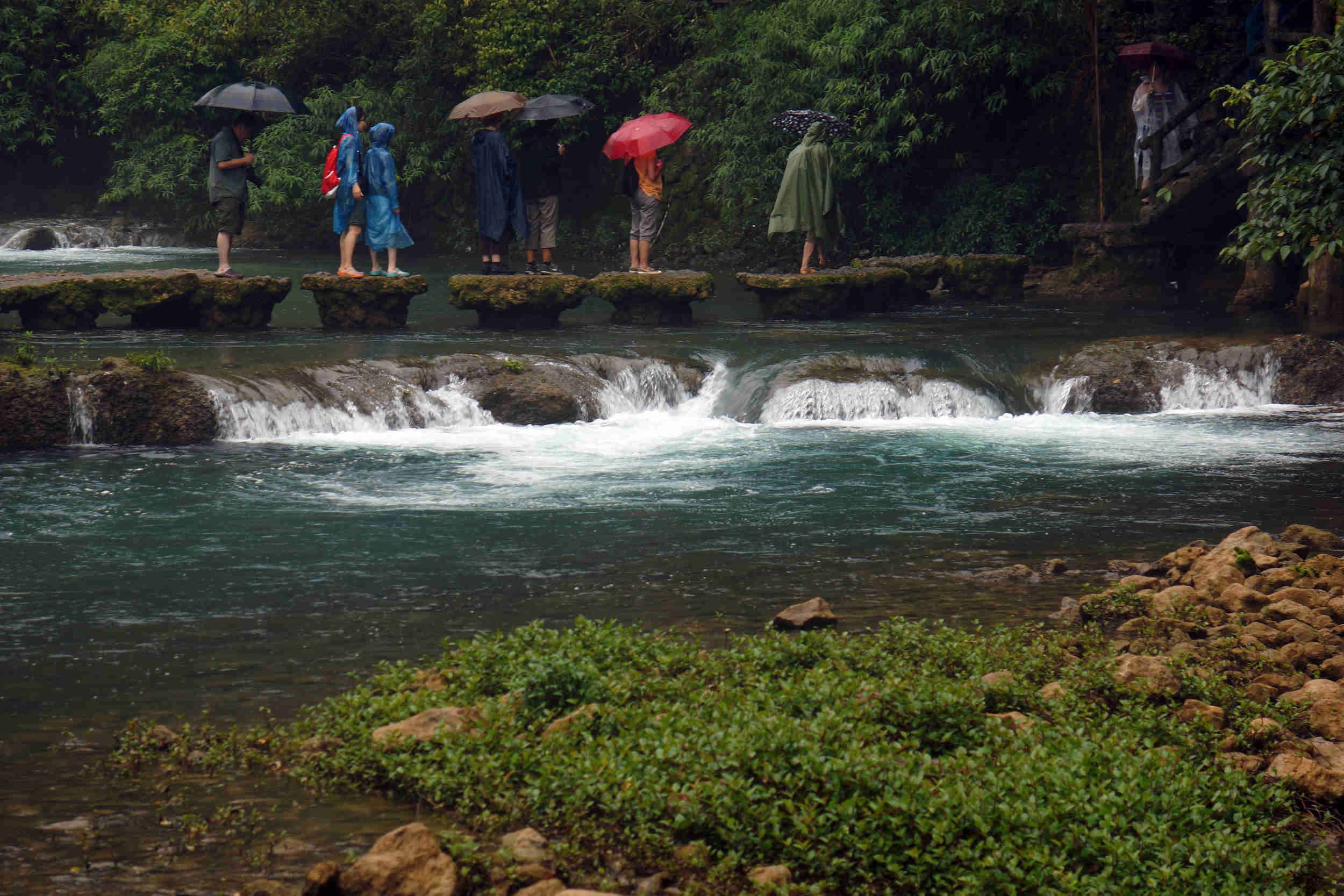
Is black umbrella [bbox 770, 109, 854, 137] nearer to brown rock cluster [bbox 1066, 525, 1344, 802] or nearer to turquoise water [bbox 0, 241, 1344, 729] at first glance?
turquoise water [bbox 0, 241, 1344, 729]

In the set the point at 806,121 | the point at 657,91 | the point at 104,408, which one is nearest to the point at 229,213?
the point at 104,408

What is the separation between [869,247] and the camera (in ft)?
78.0

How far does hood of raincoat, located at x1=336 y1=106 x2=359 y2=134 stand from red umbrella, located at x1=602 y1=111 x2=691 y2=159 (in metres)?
2.81

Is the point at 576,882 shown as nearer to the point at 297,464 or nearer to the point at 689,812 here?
the point at 689,812

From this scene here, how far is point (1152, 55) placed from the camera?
60.9ft

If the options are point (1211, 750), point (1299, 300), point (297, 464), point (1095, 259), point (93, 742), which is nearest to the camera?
point (1211, 750)

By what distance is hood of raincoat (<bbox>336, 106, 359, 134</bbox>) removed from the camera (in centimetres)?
1452

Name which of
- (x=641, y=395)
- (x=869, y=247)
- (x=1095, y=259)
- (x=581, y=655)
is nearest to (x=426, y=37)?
(x=869, y=247)

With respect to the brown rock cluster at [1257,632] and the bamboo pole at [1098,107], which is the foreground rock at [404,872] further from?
the bamboo pole at [1098,107]

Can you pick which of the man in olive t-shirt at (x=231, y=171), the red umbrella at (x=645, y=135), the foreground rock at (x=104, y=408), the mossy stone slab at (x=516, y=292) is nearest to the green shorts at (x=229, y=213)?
the man in olive t-shirt at (x=231, y=171)

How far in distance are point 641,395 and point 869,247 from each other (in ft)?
35.0

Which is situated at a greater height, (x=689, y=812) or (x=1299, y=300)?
(x=1299, y=300)

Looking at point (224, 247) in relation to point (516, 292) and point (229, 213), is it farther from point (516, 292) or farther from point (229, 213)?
point (516, 292)

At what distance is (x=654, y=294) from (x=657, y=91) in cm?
1002
